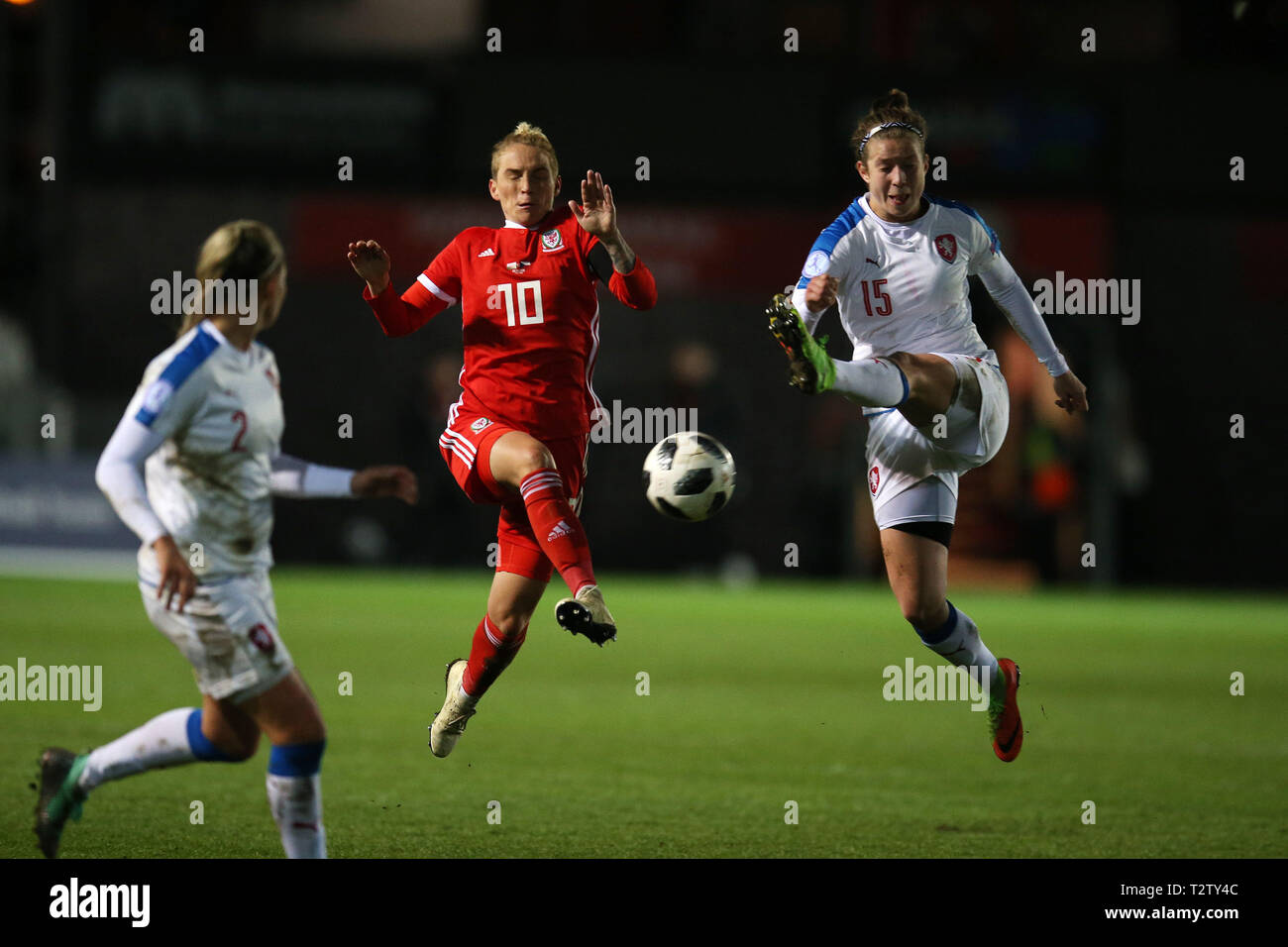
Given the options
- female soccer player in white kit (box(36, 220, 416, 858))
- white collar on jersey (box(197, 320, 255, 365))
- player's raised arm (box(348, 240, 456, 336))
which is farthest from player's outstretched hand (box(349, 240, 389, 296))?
white collar on jersey (box(197, 320, 255, 365))

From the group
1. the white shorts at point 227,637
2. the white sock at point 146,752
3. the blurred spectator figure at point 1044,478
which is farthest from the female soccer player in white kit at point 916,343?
the blurred spectator figure at point 1044,478

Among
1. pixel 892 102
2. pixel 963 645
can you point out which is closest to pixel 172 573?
pixel 892 102

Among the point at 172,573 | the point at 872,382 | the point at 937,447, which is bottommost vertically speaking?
the point at 172,573

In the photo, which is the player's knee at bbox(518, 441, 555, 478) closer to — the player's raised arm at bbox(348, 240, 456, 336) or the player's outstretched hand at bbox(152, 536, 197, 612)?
the player's raised arm at bbox(348, 240, 456, 336)

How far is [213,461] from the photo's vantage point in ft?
17.9

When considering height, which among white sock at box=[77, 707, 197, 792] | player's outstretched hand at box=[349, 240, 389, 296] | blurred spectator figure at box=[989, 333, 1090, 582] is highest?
blurred spectator figure at box=[989, 333, 1090, 582]

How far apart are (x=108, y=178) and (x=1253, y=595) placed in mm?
15166

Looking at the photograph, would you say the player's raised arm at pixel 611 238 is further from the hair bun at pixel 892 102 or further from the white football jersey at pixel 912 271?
the hair bun at pixel 892 102

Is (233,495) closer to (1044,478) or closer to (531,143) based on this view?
(531,143)

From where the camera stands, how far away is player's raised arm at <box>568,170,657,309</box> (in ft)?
21.7

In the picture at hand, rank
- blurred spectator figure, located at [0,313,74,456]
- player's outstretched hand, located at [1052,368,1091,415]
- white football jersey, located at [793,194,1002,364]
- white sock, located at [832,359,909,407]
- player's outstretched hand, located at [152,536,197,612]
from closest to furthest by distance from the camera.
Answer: player's outstretched hand, located at [152,536,197,612], white sock, located at [832,359,909,407], white football jersey, located at [793,194,1002,364], player's outstretched hand, located at [1052,368,1091,415], blurred spectator figure, located at [0,313,74,456]

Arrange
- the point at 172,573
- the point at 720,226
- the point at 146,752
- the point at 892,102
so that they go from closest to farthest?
the point at 172,573
the point at 146,752
the point at 892,102
the point at 720,226

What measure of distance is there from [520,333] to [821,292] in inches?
52.7
